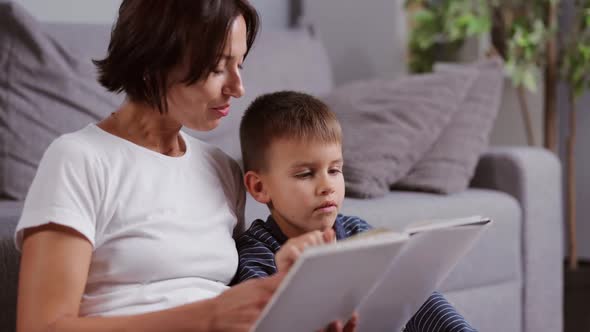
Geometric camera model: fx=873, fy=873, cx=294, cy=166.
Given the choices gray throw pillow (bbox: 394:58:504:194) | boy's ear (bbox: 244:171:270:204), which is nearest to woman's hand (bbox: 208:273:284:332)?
boy's ear (bbox: 244:171:270:204)

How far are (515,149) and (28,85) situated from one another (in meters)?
1.31

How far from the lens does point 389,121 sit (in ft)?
7.34

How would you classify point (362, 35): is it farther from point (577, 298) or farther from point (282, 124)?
point (282, 124)

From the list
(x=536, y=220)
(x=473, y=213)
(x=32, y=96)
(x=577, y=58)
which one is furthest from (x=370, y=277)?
(x=577, y=58)

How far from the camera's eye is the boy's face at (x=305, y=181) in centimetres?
130

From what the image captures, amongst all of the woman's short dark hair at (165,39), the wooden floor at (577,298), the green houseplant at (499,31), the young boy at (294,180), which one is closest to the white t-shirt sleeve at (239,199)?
the young boy at (294,180)

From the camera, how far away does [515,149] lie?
7.90 ft

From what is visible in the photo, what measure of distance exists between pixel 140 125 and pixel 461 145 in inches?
49.9

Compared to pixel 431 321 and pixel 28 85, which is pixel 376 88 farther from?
pixel 431 321

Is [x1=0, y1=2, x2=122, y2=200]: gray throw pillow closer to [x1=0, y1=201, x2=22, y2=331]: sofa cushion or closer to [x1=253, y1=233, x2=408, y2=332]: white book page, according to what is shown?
[x1=0, y1=201, x2=22, y2=331]: sofa cushion

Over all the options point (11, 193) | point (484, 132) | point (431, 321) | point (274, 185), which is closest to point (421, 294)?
point (431, 321)

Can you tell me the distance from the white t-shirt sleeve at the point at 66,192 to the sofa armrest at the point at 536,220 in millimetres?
1508

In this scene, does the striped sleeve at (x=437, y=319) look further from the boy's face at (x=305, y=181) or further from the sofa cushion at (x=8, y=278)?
the sofa cushion at (x=8, y=278)

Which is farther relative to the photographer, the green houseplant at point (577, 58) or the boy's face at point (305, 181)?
the green houseplant at point (577, 58)
